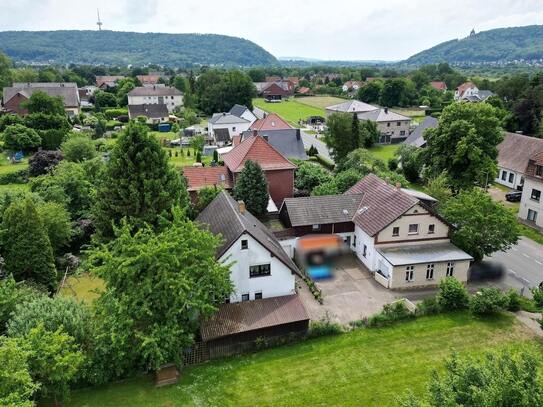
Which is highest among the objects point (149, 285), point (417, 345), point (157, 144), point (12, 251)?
point (157, 144)

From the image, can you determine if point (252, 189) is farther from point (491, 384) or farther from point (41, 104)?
point (41, 104)

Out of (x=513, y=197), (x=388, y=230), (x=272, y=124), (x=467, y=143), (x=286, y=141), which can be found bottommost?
(x=513, y=197)

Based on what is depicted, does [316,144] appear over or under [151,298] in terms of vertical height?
under

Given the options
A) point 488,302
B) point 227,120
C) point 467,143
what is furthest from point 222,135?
point 488,302

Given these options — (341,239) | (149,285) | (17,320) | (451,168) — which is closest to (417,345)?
(341,239)

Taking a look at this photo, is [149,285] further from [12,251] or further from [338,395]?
[12,251]

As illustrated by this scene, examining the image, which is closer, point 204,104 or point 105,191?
point 105,191

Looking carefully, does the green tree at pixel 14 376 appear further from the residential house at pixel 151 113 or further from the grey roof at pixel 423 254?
the residential house at pixel 151 113
